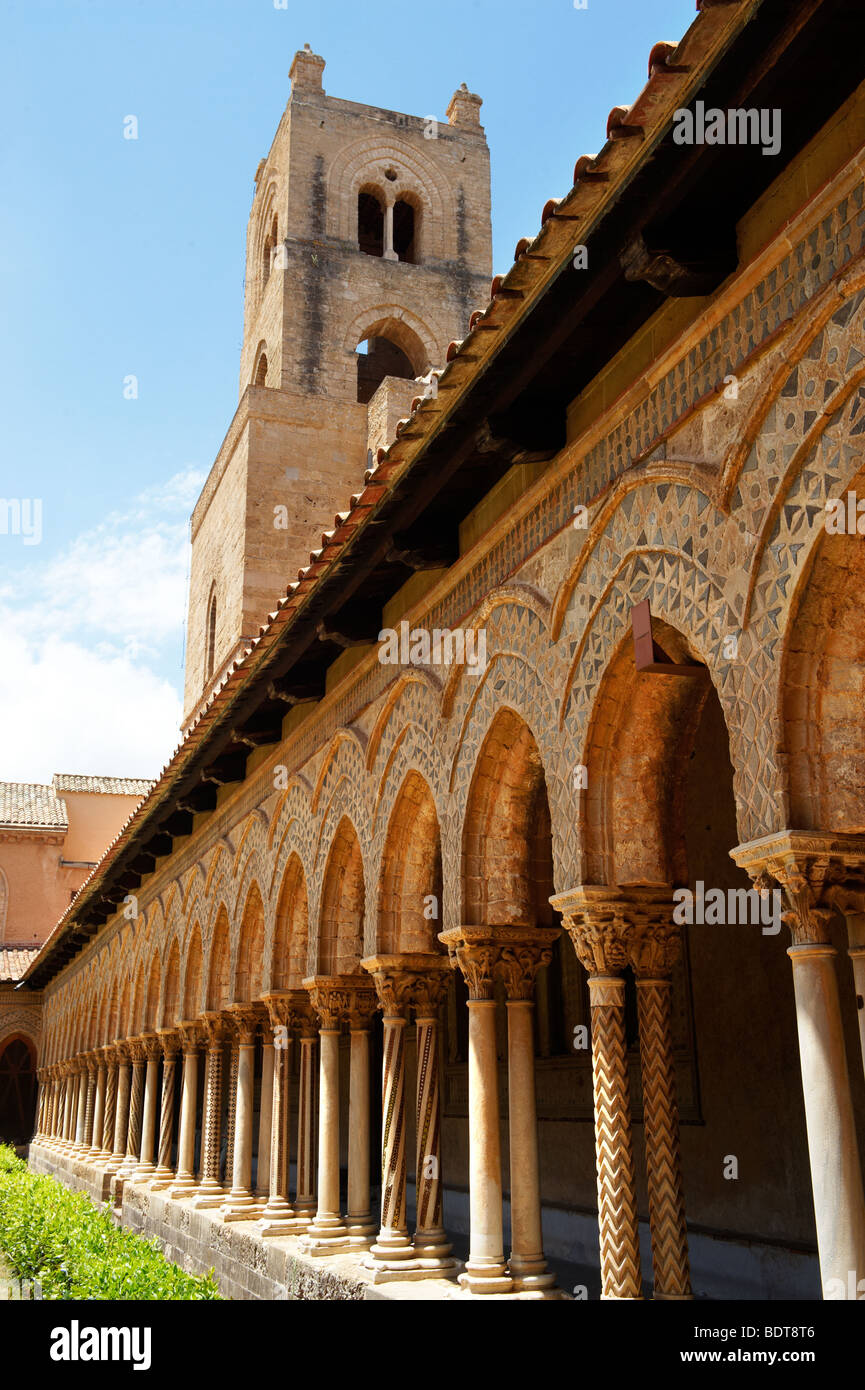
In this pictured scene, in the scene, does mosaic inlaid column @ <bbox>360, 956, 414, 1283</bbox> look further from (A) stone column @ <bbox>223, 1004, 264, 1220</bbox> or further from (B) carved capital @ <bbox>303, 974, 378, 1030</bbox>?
(A) stone column @ <bbox>223, 1004, 264, 1220</bbox>

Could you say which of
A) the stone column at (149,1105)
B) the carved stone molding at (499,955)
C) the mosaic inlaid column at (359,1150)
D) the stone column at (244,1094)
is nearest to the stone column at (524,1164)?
the carved stone molding at (499,955)

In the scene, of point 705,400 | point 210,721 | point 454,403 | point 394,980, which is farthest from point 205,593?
point 705,400

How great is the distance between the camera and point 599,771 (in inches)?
232

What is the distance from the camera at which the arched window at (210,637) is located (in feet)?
68.6

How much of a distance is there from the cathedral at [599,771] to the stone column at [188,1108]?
0.07m

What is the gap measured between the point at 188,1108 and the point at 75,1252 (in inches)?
172

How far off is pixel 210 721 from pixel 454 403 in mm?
5696

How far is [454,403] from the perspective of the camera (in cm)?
629

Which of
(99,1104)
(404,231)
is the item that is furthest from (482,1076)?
(99,1104)

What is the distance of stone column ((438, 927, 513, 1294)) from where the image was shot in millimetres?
6910

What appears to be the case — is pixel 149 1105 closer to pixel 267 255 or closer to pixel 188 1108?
pixel 188 1108

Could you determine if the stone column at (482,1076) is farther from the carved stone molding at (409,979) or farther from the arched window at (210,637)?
the arched window at (210,637)

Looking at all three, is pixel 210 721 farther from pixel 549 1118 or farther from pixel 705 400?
pixel 705 400

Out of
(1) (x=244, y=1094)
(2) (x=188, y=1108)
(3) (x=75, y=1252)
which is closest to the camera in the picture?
(3) (x=75, y=1252)
